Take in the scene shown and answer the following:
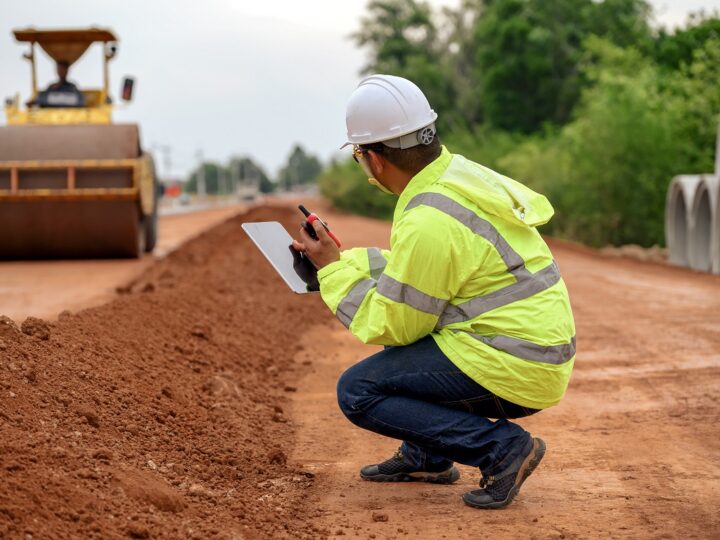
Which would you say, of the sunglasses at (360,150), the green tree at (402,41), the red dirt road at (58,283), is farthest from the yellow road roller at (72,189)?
the green tree at (402,41)

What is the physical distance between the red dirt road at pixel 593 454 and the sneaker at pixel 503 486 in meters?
0.05

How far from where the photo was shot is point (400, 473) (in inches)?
191

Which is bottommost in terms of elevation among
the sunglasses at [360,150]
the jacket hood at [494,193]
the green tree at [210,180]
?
the green tree at [210,180]

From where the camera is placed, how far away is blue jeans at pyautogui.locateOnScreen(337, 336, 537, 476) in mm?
4344

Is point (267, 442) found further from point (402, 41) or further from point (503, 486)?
point (402, 41)

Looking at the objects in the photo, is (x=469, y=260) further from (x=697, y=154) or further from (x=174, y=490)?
(x=697, y=154)

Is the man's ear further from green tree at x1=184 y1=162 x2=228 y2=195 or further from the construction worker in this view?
green tree at x1=184 y1=162 x2=228 y2=195

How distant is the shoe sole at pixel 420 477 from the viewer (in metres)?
4.85

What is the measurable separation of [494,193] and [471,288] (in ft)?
1.27

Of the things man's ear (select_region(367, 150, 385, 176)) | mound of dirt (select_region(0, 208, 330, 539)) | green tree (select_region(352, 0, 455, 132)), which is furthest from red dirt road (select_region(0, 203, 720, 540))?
green tree (select_region(352, 0, 455, 132))

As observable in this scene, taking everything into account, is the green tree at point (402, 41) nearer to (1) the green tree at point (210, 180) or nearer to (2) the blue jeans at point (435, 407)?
(2) the blue jeans at point (435, 407)

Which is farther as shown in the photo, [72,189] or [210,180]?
[210,180]

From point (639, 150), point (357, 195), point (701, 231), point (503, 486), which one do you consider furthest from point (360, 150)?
point (357, 195)

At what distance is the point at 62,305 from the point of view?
10.9 m
